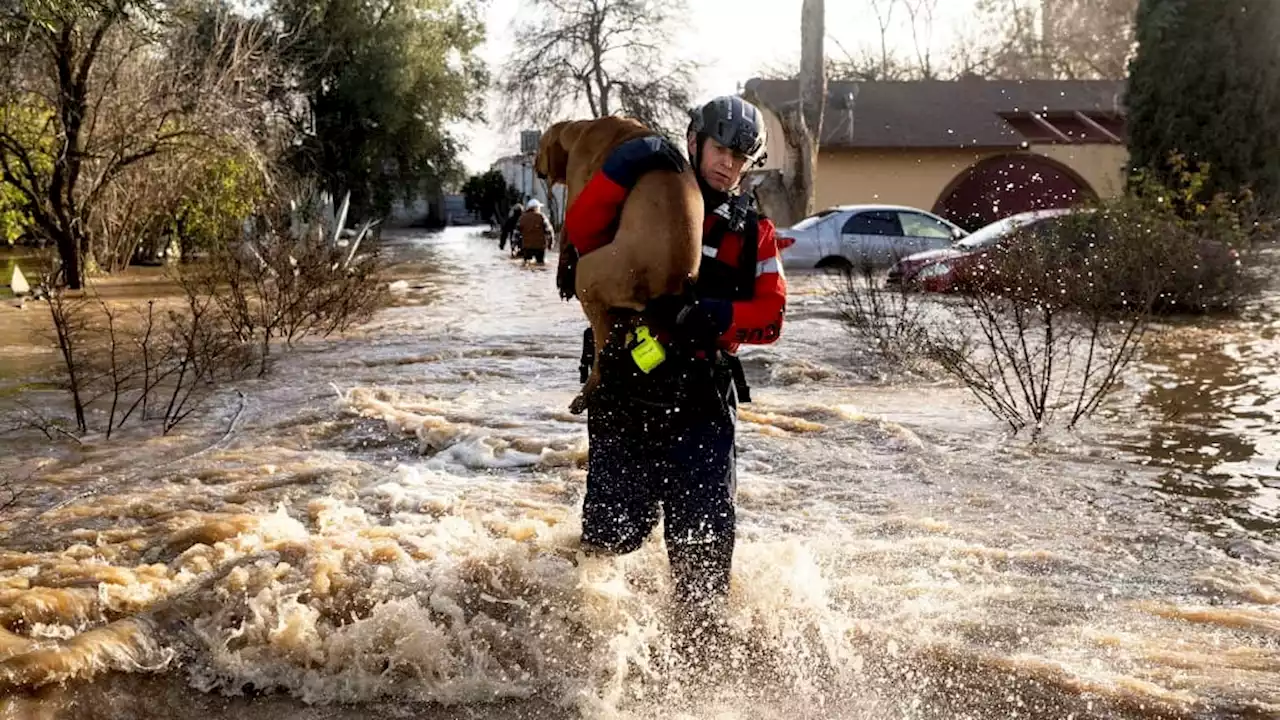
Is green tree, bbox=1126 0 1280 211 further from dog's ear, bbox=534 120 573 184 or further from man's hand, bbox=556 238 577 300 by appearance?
man's hand, bbox=556 238 577 300

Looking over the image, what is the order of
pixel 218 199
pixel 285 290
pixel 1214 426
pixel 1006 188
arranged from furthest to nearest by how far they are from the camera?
1. pixel 1006 188
2. pixel 218 199
3. pixel 285 290
4. pixel 1214 426

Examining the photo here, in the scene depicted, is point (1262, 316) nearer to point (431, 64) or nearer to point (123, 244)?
point (123, 244)

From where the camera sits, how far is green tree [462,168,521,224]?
2110 inches

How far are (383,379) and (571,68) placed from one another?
34925 millimetres

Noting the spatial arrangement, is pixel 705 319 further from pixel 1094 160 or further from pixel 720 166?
pixel 1094 160

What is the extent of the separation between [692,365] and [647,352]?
0.70 ft

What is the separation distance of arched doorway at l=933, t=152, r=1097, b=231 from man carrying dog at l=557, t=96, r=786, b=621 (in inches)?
1141

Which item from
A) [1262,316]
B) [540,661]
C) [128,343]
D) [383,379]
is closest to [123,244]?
[128,343]

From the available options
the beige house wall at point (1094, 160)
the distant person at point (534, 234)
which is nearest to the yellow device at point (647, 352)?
the distant person at point (534, 234)

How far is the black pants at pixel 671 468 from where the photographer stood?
3.46 m

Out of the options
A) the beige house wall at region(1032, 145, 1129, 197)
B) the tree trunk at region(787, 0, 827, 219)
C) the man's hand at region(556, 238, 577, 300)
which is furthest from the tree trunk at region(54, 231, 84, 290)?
the beige house wall at region(1032, 145, 1129, 197)

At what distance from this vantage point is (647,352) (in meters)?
3.29

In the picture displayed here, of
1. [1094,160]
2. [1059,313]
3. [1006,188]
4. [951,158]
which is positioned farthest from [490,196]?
[1059,313]

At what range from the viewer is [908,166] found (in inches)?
1231
